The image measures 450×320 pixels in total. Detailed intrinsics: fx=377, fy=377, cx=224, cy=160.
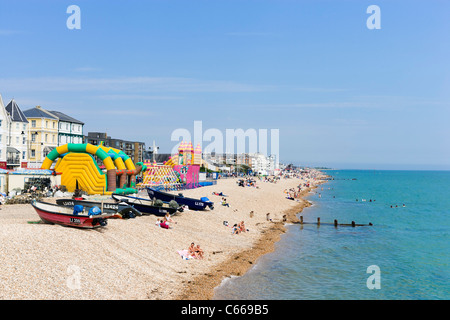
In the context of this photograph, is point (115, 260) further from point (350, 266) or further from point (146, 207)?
point (350, 266)

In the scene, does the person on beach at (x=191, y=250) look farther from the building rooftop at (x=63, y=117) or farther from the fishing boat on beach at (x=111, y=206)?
the building rooftop at (x=63, y=117)

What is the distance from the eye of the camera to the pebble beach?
17.3m

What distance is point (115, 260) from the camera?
71.3 feet

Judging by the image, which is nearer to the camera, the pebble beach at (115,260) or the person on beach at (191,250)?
the pebble beach at (115,260)

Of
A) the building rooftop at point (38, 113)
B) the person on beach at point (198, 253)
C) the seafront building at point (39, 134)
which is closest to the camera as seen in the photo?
the person on beach at point (198, 253)

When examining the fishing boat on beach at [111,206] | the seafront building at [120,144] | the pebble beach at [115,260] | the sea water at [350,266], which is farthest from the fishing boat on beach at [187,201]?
the seafront building at [120,144]

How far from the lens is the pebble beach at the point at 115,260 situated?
17328 mm

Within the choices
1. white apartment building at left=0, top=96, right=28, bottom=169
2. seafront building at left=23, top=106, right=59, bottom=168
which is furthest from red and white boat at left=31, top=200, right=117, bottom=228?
seafront building at left=23, top=106, right=59, bottom=168

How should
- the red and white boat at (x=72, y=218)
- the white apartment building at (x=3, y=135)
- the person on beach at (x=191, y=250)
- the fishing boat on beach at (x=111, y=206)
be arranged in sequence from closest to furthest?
1. the red and white boat at (x=72, y=218)
2. the person on beach at (x=191, y=250)
3. the fishing boat on beach at (x=111, y=206)
4. the white apartment building at (x=3, y=135)

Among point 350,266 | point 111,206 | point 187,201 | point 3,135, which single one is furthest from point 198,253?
point 3,135

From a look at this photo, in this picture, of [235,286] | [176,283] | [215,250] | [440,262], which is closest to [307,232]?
[440,262]

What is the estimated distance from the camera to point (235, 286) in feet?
74.6

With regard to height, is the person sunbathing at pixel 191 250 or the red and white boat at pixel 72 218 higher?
the red and white boat at pixel 72 218
